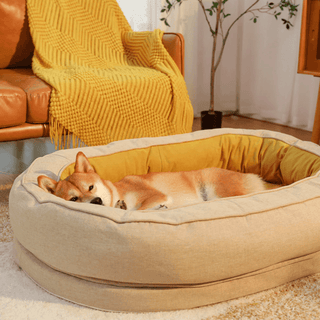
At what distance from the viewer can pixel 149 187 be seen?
1479 millimetres

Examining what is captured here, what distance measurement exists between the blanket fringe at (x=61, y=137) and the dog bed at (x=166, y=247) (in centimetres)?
64

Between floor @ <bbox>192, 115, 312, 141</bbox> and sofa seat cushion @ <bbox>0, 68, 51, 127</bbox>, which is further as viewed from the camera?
floor @ <bbox>192, 115, 312, 141</bbox>

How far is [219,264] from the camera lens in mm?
1004

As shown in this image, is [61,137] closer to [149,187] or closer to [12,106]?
[12,106]

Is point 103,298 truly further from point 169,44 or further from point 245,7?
point 245,7

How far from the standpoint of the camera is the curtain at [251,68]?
10.3ft

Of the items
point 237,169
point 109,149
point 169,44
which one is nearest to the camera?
point 109,149

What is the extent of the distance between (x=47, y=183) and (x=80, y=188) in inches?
4.7

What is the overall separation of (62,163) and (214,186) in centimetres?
64

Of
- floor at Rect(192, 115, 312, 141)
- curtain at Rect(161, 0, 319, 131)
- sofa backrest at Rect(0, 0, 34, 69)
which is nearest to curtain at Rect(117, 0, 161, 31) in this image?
curtain at Rect(161, 0, 319, 131)

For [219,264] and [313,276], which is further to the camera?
[313,276]

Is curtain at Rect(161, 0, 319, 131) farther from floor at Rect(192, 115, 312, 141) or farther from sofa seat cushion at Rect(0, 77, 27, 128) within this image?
sofa seat cushion at Rect(0, 77, 27, 128)

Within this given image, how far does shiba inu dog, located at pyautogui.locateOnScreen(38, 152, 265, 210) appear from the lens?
50.6 inches

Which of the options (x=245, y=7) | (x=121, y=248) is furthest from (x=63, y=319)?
(x=245, y=7)
